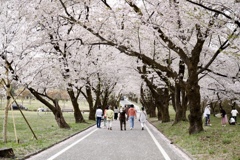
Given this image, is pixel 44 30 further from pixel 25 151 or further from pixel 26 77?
pixel 25 151

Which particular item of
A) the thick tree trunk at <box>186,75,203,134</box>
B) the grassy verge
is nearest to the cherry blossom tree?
the thick tree trunk at <box>186,75,203,134</box>

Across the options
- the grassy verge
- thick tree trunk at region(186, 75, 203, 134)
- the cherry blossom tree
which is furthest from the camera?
thick tree trunk at region(186, 75, 203, 134)

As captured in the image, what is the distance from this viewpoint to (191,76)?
50.1 ft

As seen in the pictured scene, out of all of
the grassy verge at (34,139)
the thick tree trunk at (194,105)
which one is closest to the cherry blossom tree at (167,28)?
the thick tree trunk at (194,105)

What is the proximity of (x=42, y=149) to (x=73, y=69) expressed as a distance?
1422 cm

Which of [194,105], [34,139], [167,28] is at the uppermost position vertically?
[167,28]

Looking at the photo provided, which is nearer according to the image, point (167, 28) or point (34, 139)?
point (34, 139)

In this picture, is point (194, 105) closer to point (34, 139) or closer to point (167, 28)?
point (167, 28)

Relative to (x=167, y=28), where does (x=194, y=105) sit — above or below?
below

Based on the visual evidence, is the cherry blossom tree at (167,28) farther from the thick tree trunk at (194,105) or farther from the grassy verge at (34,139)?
the grassy verge at (34,139)

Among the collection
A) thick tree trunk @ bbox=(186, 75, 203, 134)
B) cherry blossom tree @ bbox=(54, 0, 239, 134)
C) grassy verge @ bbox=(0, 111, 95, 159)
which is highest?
cherry blossom tree @ bbox=(54, 0, 239, 134)

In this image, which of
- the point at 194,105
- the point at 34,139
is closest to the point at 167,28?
the point at 194,105

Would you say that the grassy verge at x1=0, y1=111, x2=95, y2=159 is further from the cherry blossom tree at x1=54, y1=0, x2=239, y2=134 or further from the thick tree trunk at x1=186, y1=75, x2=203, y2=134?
the thick tree trunk at x1=186, y1=75, x2=203, y2=134

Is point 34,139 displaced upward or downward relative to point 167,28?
downward
